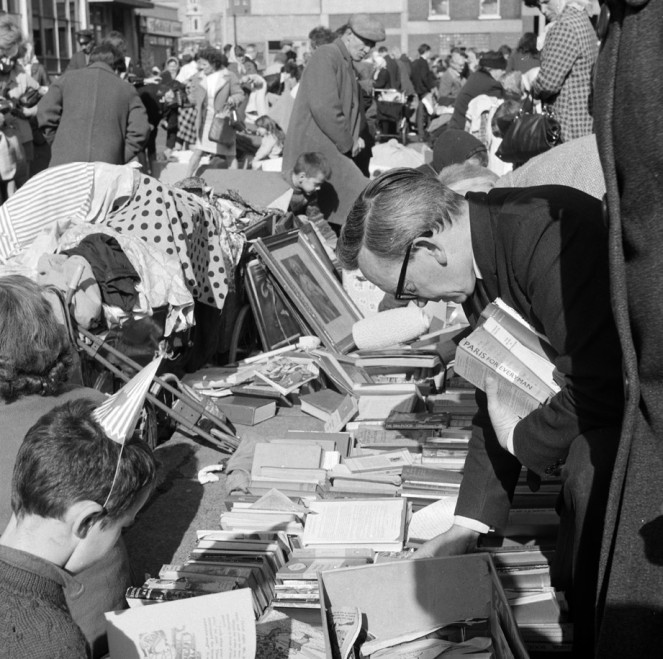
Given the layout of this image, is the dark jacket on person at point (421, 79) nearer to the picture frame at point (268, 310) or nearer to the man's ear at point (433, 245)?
the picture frame at point (268, 310)

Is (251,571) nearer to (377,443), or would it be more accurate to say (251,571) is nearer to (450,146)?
(377,443)

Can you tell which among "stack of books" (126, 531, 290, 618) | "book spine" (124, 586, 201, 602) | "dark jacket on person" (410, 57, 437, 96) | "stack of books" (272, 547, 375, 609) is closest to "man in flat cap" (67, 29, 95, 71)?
"stack of books" (126, 531, 290, 618)

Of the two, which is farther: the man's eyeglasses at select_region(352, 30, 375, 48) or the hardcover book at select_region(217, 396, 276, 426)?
the man's eyeglasses at select_region(352, 30, 375, 48)

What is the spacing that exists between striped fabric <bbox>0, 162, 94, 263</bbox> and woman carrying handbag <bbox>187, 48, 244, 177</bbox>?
6173 millimetres

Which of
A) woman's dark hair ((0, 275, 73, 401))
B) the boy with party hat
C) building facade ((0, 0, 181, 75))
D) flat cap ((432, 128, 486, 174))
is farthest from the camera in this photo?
building facade ((0, 0, 181, 75))

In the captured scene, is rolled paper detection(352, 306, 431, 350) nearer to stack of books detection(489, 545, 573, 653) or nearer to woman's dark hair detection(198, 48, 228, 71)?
stack of books detection(489, 545, 573, 653)

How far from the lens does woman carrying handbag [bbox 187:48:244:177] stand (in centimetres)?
1090

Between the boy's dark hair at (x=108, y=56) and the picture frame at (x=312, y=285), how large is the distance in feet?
5.98

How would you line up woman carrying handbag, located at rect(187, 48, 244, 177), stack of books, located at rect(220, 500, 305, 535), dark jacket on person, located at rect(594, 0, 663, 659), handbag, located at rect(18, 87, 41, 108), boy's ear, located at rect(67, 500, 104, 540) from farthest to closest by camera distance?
woman carrying handbag, located at rect(187, 48, 244, 177)
handbag, located at rect(18, 87, 41, 108)
stack of books, located at rect(220, 500, 305, 535)
boy's ear, located at rect(67, 500, 104, 540)
dark jacket on person, located at rect(594, 0, 663, 659)

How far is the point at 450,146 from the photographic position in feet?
20.5

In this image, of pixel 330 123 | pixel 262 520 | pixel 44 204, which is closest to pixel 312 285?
pixel 330 123

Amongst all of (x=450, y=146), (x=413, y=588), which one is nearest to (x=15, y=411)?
(x=413, y=588)

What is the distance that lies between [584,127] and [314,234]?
178 cm

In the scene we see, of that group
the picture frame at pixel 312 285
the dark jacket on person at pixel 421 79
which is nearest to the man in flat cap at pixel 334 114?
the picture frame at pixel 312 285
